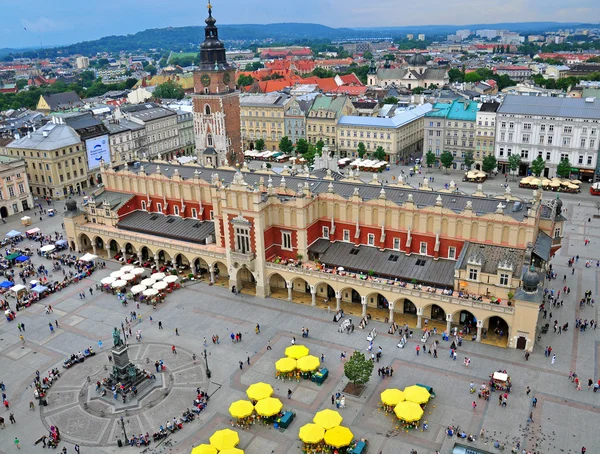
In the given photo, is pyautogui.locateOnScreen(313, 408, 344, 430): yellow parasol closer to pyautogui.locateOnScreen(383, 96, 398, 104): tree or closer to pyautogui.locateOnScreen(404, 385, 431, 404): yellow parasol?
pyautogui.locateOnScreen(404, 385, 431, 404): yellow parasol

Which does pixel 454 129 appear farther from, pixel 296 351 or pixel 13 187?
pixel 13 187

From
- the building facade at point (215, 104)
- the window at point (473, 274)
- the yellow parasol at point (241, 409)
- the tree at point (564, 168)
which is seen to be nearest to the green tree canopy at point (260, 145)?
the building facade at point (215, 104)

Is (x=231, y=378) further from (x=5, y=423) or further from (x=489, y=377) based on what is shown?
(x=489, y=377)

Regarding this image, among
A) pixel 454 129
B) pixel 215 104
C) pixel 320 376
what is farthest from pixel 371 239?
pixel 454 129

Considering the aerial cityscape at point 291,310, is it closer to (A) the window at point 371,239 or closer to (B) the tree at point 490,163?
(A) the window at point 371,239

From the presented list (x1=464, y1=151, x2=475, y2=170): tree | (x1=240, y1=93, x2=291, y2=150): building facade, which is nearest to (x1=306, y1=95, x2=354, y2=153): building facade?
(x1=240, y1=93, x2=291, y2=150): building facade

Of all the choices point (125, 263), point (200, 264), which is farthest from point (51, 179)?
point (200, 264)
